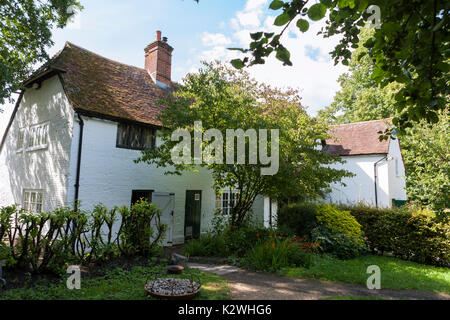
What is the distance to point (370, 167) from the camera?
19.4 meters

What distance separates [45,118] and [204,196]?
7649 mm

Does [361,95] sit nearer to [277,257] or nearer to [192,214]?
[192,214]

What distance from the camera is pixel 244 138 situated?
935 cm

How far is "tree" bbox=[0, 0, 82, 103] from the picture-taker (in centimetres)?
1048

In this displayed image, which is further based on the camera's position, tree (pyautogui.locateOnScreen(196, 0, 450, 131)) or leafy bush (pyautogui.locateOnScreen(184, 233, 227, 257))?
leafy bush (pyautogui.locateOnScreen(184, 233, 227, 257))

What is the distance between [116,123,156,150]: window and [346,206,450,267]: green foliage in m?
9.09

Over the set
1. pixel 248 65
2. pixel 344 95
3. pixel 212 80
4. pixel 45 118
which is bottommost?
pixel 248 65

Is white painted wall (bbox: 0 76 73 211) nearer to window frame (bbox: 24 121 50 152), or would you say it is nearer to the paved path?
window frame (bbox: 24 121 50 152)

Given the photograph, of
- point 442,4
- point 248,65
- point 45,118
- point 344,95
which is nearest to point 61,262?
point 248,65

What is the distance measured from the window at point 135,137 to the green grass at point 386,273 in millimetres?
7365

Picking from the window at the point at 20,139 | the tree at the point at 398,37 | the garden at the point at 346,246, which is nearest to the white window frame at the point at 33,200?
the window at the point at 20,139

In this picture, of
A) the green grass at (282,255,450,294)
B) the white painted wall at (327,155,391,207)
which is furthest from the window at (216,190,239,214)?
the white painted wall at (327,155,391,207)

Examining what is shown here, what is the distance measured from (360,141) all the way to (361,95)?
26.8 feet
